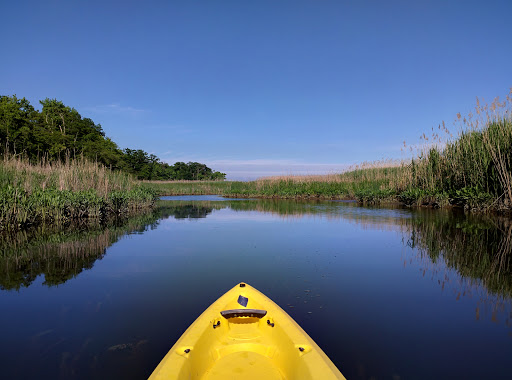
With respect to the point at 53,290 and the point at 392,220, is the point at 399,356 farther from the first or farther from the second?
the point at 392,220

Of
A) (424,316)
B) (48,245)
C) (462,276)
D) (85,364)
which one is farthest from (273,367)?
(48,245)

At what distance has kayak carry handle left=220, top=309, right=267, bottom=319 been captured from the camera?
3.01m

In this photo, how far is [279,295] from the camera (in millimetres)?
4551

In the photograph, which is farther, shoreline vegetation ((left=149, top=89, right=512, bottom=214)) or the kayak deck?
shoreline vegetation ((left=149, top=89, right=512, bottom=214))

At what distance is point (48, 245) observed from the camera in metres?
7.64

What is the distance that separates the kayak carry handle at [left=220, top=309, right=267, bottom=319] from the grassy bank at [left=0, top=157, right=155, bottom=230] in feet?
28.8

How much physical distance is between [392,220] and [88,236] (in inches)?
403

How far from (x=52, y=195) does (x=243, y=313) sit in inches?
392

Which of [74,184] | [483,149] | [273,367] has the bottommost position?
[273,367]

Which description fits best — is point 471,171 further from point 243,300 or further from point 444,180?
point 243,300

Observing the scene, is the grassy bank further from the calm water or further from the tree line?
the tree line

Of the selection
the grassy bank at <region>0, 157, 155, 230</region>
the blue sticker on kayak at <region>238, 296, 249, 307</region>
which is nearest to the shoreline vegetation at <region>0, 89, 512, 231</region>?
the grassy bank at <region>0, 157, 155, 230</region>

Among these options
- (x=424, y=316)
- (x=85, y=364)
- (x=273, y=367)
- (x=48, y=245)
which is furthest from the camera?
(x=48, y=245)

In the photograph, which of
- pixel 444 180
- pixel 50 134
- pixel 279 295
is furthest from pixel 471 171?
pixel 50 134
